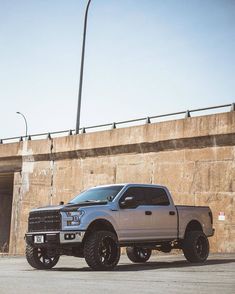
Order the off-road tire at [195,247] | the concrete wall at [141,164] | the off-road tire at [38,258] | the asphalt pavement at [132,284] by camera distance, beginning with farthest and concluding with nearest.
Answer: the concrete wall at [141,164] → the off-road tire at [195,247] → the off-road tire at [38,258] → the asphalt pavement at [132,284]

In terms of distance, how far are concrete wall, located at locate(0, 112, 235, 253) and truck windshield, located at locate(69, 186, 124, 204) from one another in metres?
6.51

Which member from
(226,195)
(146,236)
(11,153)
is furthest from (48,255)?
(11,153)

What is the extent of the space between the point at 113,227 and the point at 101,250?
28.5 inches

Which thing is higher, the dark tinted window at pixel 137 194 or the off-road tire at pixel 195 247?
the dark tinted window at pixel 137 194

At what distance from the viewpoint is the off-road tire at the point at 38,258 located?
13.2 meters

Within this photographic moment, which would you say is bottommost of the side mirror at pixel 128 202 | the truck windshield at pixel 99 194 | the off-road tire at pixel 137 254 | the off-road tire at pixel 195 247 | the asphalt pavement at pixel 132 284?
the asphalt pavement at pixel 132 284

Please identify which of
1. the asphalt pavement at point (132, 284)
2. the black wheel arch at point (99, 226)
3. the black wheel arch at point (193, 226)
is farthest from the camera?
the black wheel arch at point (193, 226)

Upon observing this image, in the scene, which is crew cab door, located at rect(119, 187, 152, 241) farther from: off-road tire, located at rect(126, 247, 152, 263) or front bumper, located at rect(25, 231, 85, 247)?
off-road tire, located at rect(126, 247, 152, 263)

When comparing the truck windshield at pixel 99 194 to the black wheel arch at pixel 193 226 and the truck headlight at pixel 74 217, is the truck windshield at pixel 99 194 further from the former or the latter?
the black wheel arch at pixel 193 226

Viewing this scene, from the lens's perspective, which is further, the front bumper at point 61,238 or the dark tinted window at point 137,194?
the dark tinted window at point 137,194

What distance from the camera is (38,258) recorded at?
1328 cm

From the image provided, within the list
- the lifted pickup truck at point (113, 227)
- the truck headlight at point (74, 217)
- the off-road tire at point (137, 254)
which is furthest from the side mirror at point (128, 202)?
the off-road tire at point (137, 254)

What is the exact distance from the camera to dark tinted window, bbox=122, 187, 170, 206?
13609 millimetres

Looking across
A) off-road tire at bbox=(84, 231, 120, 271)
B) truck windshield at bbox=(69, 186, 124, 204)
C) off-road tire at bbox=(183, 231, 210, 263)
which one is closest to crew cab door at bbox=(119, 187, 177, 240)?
truck windshield at bbox=(69, 186, 124, 204)
